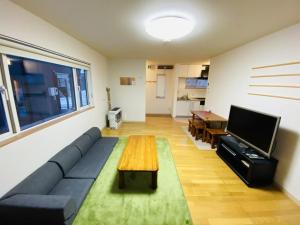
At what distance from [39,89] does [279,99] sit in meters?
3.72

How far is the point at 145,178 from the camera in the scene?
235cm

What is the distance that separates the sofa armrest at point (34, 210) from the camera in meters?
1.30

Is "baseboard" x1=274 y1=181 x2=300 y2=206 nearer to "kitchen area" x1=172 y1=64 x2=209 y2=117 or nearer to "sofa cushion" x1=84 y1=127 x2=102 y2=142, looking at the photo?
"sofa cushion" x1=84 y1=127 x2=102 y2=142

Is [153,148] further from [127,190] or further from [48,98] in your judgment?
[48,98]

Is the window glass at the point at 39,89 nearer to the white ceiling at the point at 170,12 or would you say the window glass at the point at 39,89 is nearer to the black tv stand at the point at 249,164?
the white ceiling at the point at 170,12

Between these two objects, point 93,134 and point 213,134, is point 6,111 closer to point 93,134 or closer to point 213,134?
point 93,134

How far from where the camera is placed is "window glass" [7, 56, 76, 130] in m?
1.77

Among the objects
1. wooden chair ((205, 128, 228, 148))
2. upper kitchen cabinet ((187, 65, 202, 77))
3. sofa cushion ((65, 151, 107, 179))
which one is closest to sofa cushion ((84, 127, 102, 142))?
sofa cushion ((65, 151, 107, 179))

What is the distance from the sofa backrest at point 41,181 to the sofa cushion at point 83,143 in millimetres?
626

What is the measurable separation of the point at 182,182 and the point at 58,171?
1.85 metres

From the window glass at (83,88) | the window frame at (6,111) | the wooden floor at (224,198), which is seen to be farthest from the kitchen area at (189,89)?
the window frame at (6,111)

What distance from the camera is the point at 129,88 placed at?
18.0ft

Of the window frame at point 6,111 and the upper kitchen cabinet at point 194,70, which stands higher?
the upper kitchen cabinet at point 194,70

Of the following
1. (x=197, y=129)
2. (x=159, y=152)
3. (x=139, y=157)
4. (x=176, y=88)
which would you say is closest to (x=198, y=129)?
(x=197, y=129)
